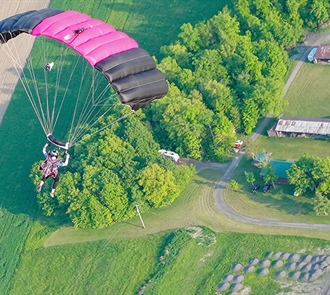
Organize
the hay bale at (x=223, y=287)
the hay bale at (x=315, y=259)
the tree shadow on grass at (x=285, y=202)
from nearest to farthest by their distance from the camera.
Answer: the hay bale at (x=223, y=287) < the hay bale at (x=315, y=259) < the tree shadow on grass at (x=285, y=202)

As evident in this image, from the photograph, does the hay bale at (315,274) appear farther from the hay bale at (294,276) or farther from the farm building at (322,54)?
the farm building at (322,54)

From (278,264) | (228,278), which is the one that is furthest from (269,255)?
(228,278)

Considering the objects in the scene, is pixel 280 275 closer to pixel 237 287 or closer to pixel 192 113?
pixel 237 287

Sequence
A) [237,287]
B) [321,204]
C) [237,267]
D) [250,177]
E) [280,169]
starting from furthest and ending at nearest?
[280,169], [250,177], [321,204], [237,267], [237,287]

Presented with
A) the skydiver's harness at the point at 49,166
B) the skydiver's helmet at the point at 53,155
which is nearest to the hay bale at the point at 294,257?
the skydiver's harness at the point at 49,166

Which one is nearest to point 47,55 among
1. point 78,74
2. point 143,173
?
point 78,74
